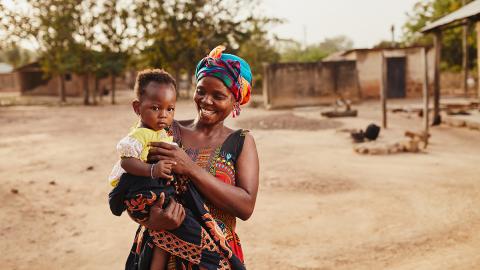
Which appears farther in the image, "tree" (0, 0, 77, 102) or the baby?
"tree" (0, 0, 77, 102)

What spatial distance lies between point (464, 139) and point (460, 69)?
22.3 m

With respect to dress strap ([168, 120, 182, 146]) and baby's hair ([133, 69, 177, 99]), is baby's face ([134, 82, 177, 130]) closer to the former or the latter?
baby's hair ([133, 69, 177, 99])

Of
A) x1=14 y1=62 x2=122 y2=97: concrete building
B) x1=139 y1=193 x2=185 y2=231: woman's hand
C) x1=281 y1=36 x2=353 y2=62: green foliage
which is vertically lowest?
x1=139 y1=193 x2=185 y2=231: woman's hand

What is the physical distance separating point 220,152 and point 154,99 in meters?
0.37

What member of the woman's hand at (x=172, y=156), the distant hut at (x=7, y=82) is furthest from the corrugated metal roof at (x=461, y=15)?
the distant hut at (x=7, y=82)

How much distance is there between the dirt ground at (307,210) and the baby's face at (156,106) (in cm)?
252

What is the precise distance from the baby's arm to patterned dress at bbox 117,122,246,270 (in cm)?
14

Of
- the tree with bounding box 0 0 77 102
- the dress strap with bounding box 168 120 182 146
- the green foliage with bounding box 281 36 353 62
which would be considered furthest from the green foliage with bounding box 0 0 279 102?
the dress strap with bounding box 168 120 182 146

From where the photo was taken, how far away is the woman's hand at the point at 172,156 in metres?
1.75

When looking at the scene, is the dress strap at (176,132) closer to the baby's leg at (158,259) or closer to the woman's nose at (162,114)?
the woman's nose at (162,114)

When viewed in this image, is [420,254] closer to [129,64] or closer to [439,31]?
[439,31]

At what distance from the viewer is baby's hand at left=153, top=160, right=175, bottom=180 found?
1695 mm

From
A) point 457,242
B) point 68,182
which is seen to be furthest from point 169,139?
point 68,182

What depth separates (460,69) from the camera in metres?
30.9
